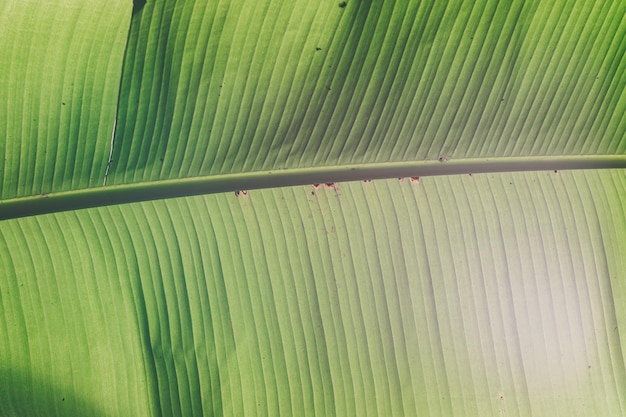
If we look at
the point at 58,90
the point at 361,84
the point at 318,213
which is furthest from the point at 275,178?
the point at 58,90

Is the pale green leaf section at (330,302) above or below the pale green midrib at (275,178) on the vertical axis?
below

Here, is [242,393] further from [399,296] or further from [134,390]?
[399,296]

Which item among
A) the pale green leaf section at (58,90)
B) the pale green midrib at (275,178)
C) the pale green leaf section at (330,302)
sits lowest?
the pale green leaf section at (330,302)

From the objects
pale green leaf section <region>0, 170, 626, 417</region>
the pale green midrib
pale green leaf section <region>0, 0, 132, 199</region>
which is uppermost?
pale green leaf section <region>0, 0, 132, 199</region>

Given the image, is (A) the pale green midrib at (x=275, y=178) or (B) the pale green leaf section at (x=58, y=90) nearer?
(B) the pale green leaf section at (x=58, y=90)

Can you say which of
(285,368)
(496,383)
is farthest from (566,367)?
(285,368)

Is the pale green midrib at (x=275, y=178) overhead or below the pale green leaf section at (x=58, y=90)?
below
